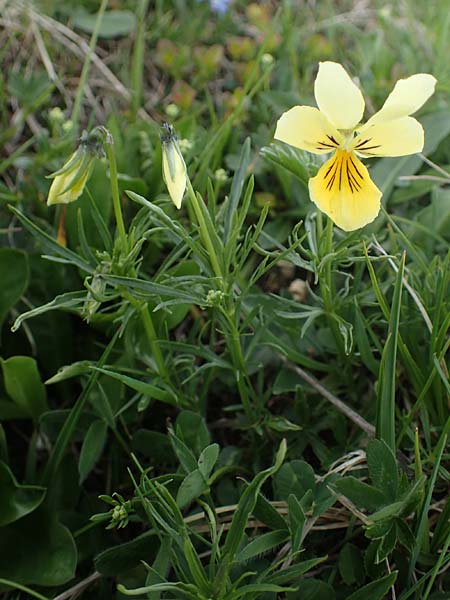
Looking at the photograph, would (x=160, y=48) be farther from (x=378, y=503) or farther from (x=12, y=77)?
(x=378, y=503)

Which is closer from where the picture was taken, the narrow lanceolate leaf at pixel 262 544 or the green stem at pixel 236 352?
the narrow lanceolate leaf at pixel 262 544

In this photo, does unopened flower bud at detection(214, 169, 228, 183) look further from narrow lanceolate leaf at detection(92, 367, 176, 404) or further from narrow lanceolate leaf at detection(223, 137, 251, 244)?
narrow lanceolate leaf at detection(92, 367, 176, 404)

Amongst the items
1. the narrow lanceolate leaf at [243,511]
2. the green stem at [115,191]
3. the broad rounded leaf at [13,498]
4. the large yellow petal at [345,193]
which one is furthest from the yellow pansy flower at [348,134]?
the broad rounded leaf at [13,498]

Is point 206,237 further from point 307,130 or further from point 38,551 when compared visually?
point 38,551

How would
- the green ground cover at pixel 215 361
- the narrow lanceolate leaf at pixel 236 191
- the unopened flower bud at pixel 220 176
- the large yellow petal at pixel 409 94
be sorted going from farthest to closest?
1. the unopened flower bud at pixel 220 176
2. the narrow lanceolate leaf at pixel 236 191
3. the green ground cover at pixel 215 361
4. the large yellow petal at pixel 409 94

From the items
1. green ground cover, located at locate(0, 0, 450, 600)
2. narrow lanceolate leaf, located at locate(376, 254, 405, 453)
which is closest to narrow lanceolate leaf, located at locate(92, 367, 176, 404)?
green ground cover, located at locate(0, 0, 450, 600)

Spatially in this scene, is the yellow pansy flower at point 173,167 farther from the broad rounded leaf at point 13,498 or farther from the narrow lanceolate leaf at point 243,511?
the broad rounded leaf at point 13,498

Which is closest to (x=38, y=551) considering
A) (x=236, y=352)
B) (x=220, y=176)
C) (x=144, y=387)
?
(x=144, y=387)
